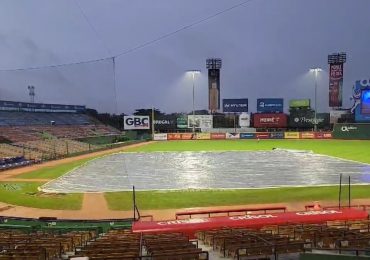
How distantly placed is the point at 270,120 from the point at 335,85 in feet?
58.0

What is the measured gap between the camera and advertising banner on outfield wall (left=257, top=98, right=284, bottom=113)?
110 metres

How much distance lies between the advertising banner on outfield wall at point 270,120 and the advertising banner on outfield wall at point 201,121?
11.4 meters

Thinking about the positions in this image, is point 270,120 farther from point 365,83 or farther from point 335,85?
point 365,83

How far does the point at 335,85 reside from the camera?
10031 centimetres

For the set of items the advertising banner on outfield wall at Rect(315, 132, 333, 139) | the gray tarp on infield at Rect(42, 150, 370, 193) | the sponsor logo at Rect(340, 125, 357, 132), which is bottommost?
the advertising banner on outfield wall at Rect(315, 132, 333, 139)

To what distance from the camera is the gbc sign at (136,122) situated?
106000 millimetres

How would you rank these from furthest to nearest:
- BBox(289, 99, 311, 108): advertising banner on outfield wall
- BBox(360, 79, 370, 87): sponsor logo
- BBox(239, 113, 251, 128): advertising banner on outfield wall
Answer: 1. BBox(289, 99, 311, 108): advertising banner on outfield wall
2. BBox(239, 113, 251, 128): advertising banner on outfield wall
3. BBox(360, 79, 370, 87): sponsor logo

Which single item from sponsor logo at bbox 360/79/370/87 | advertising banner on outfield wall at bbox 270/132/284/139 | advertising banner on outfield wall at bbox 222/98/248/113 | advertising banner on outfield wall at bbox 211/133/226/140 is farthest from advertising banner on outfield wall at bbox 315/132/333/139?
advertising banner on outfield wall at bbox 211/133/226/140

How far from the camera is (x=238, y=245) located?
416 inches

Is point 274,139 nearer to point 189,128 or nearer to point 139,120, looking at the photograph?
point 189,128

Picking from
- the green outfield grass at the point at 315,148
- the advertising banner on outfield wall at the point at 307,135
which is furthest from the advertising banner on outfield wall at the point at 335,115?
the green outfield grass at the point at 315,148

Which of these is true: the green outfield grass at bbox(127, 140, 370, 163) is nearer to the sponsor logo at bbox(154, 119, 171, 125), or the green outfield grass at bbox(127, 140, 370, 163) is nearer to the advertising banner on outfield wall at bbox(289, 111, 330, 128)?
the advertising banner on outfield wall at bbox(289, 111, 330, 128)

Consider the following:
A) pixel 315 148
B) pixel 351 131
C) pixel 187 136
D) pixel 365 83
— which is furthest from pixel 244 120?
pixel 315 148

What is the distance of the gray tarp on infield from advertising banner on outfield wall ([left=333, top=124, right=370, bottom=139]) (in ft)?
126
